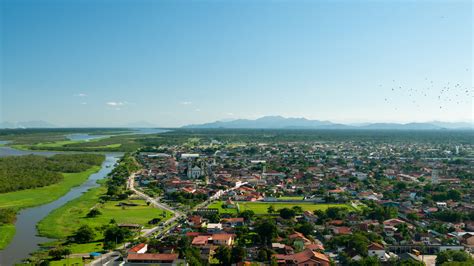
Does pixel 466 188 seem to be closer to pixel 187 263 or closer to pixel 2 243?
pixel 187 263

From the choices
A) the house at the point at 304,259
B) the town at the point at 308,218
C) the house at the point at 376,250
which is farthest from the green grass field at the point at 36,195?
A: the house at the point at 376,250

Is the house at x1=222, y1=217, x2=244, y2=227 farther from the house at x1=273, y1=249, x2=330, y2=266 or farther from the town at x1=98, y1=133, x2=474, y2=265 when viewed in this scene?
the house at x1=273, y1=249, x2=330, y2=266

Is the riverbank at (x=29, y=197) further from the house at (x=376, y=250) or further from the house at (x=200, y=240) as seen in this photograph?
the house at (x=376, y=250)

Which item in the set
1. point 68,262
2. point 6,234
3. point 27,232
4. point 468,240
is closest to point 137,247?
point 68,262

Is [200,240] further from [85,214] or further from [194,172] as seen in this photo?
[194,172]

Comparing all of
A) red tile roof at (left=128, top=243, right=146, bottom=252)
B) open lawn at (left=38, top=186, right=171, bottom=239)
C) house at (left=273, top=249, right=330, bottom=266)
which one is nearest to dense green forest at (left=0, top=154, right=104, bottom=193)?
open lawn at (left=38, top=186, right=171, bottom=239)

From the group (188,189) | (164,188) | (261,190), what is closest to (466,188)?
(261,190)
